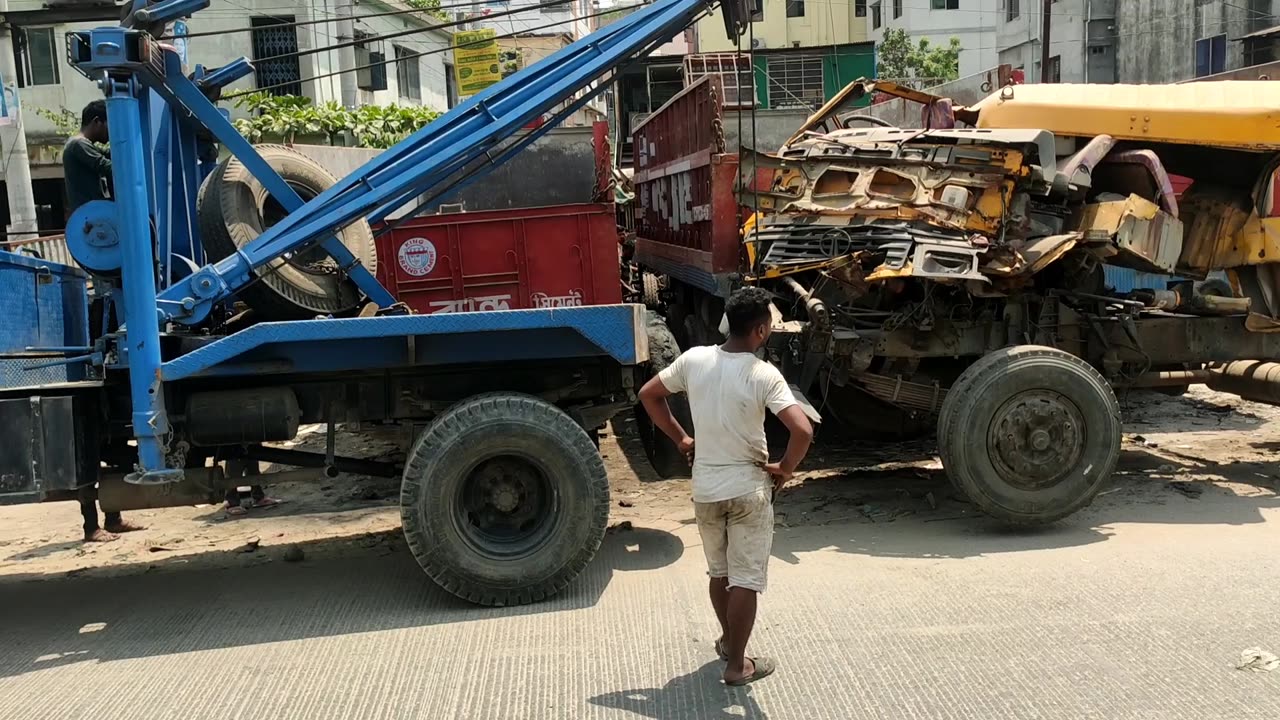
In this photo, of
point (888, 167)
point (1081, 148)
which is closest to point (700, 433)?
point (888, 167)

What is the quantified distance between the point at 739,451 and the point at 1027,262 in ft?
9.77

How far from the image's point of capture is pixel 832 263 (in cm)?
586

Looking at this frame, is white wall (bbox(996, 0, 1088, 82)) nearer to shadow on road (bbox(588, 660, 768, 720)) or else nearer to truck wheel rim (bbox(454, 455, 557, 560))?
truck wheel rim (bbox(454, 455, 557, 560))

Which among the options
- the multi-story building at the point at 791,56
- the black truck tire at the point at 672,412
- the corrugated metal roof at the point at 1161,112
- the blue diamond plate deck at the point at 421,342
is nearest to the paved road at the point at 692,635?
the black truck tire at the point at 672,412

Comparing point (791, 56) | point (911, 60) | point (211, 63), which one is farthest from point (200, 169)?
point (911, 60)

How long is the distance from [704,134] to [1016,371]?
303cm

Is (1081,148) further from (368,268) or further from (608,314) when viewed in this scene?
(368,268)

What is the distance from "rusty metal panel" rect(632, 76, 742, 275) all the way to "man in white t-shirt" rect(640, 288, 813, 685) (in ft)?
11.1

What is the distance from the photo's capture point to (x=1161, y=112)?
621 cm

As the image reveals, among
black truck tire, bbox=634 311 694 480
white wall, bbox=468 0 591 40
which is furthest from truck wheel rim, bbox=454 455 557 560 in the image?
white wall, bbox=468 0 591 40

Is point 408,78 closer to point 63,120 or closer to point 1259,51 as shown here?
point 63,120

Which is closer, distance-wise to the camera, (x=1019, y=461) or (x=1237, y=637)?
(x=1237, y=637)

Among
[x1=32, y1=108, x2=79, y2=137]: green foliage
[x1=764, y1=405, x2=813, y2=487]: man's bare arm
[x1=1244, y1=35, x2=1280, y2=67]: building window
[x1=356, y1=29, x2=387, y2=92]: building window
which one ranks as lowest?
[x1=764, y1=405, x2=813, y2=487]: man's bare arm

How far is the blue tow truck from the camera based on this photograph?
14.6 ft
